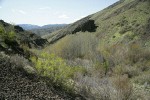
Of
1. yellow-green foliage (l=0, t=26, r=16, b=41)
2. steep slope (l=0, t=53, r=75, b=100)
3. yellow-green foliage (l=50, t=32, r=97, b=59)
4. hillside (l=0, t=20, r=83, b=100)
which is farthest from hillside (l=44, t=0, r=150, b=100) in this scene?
yellow-green foliage (l=0, t=26, r=16, b=41)

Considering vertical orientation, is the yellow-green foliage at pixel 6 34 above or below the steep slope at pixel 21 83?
above

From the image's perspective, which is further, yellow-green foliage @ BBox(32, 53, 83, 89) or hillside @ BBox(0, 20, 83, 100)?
yellow-green foliage @ BBox(32, 53, 83, 89)

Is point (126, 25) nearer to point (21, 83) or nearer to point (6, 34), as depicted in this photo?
point (6, 34)

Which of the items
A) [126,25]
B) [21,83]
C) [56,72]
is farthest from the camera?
[126,25]

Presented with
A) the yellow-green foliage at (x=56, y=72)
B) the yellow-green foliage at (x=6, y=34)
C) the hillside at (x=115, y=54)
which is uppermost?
the yellow-green foliage at (x=6, y=34)

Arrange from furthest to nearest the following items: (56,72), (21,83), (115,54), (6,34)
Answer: (115,54), (6,34), (56,72), (21,83)

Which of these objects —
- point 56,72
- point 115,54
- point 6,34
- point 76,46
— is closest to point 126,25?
point 76,46

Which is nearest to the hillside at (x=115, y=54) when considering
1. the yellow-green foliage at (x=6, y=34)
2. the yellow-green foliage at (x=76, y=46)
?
the yellow-green foliage at (x=76, y=46)

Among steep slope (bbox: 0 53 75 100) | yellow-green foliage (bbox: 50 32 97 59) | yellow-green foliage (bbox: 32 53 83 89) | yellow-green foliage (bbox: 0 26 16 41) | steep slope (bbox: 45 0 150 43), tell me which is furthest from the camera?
steep slope (bbox: 45 0 150 43)

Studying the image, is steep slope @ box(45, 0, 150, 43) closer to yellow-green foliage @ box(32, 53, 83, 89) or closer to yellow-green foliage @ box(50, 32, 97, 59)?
yellow-green foliage @ box(50, 32, 97, 59)

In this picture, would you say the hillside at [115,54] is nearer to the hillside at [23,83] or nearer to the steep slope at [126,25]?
the steep slope at [126,25]

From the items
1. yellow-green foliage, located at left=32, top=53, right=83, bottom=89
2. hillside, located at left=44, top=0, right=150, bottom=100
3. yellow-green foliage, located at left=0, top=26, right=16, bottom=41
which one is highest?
yellow-green foliage, located at left=0, top=26, right=16, bottom=41

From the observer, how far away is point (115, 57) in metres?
29.8

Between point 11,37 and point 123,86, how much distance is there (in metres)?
6.58
